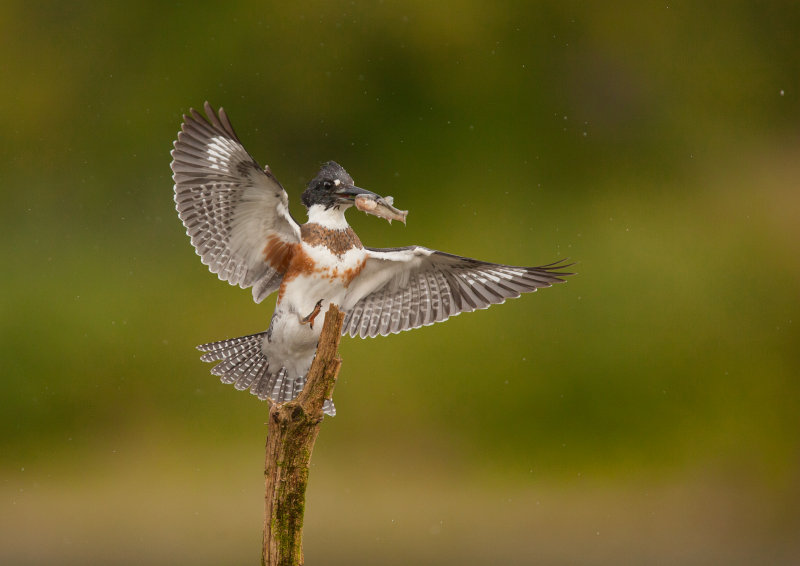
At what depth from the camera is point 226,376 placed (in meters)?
3.94

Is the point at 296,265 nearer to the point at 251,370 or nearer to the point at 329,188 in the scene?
the point at 329,188

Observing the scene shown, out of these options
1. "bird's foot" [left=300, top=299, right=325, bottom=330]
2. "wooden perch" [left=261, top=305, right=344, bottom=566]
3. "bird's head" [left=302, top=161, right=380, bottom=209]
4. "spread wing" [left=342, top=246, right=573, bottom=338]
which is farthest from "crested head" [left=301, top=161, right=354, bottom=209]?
"wooden perch" [left=261, top=305, right=344, bottom=566]

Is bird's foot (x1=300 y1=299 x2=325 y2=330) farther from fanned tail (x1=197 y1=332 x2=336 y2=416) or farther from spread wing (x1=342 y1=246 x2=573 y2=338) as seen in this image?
fanned tail (x1=197 y1=332 x2=336 y2=416)

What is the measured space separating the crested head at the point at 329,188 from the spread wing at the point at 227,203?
0.13 metres

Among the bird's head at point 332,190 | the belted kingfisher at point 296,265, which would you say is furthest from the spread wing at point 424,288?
the bird's head at point 332,190

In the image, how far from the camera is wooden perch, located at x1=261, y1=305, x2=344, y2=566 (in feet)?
10.0

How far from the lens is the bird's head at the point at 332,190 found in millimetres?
3553

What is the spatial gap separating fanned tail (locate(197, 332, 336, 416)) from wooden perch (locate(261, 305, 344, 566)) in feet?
2.77

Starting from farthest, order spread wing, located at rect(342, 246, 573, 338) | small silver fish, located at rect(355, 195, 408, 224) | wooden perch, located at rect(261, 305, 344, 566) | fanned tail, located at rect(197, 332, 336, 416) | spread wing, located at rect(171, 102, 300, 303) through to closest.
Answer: fanned tail, located at rect(197, 332, 336, 416)
spread wing, located at rect(342, 246, 573, 338)
spread wing, located at rect(171, 102, 300, 303)
small silver fish, located at rect(355, 195, 408, 224)
wooden perch, located at rect(261, 305, 344, 566)

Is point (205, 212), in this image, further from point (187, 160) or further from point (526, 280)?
point (526, 280)

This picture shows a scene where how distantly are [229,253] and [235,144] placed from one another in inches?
18.9

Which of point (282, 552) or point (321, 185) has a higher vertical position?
point (321, 185)

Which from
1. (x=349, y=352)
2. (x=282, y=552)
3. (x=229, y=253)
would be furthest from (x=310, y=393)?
(x=349, y=352)

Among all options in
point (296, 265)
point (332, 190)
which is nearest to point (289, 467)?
point (296, 265)
